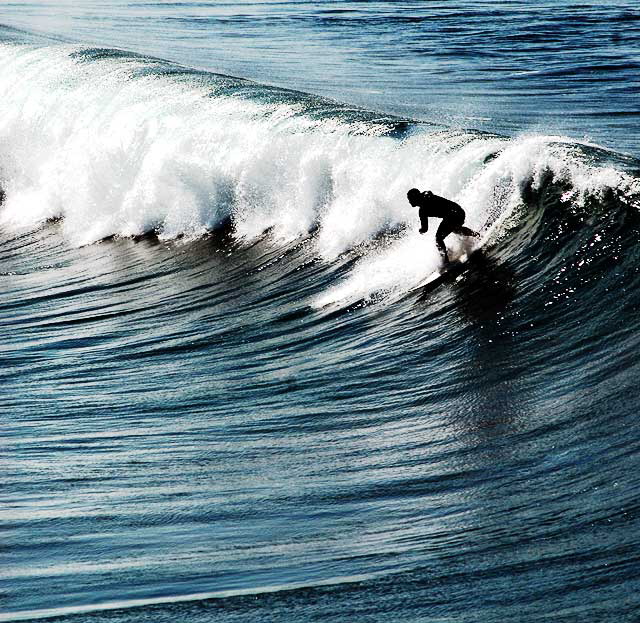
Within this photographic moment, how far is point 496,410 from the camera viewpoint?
7.29 m

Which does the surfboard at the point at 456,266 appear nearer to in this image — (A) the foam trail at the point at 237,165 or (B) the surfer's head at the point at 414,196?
(A) the foam trail at the point at 237,165

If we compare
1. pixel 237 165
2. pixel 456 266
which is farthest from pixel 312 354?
pixel 237 165

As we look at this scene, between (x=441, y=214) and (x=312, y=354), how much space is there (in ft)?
6.17

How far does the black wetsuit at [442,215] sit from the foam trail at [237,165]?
0.33 m

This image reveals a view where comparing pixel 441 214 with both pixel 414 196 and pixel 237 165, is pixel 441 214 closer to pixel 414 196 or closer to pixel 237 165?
pixel 414 196

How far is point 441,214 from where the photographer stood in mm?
10328

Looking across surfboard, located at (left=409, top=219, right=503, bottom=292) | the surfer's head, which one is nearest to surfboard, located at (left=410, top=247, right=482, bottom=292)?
surfboard, located at (left=409, top=219, right=503, bottom=292)

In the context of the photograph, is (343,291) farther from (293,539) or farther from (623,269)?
(293,539)

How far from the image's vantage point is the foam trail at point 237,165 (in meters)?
11.4

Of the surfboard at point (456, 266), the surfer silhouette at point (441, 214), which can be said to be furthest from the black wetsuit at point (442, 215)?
the surfboard at point (456, 266)

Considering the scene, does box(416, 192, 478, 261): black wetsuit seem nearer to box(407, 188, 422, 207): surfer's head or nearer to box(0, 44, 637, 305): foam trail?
box(407, 188, 422, 207): surfer's head

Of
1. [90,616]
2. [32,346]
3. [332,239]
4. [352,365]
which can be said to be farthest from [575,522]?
[332,239]

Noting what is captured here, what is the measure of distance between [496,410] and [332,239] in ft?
18.6

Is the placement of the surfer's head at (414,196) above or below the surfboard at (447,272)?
above
